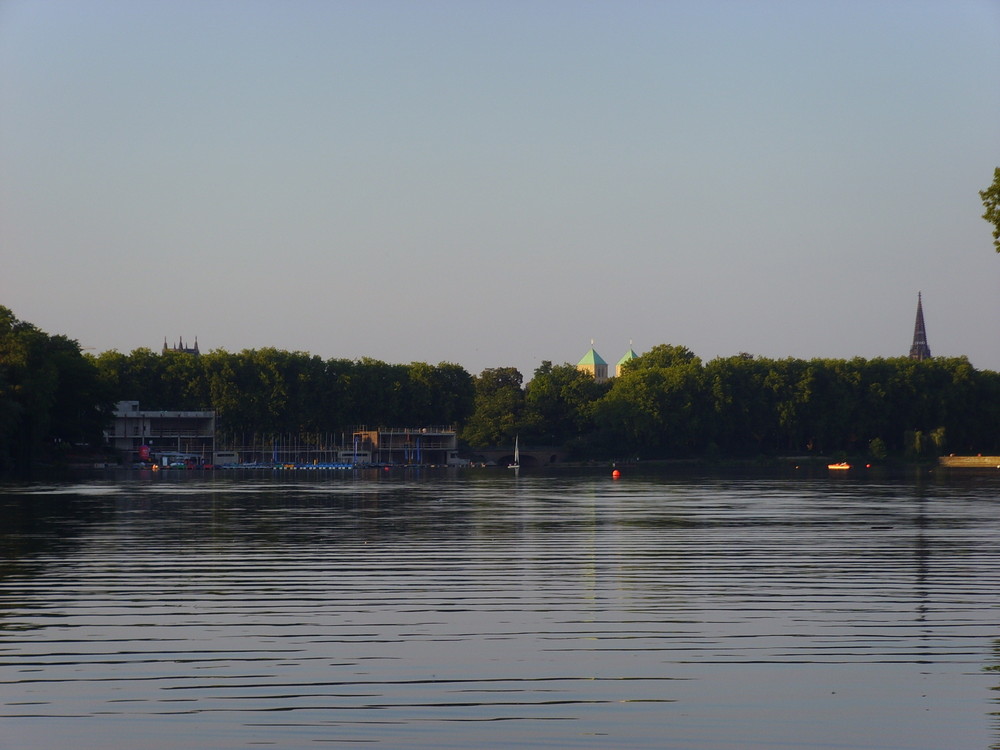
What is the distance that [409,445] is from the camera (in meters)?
175

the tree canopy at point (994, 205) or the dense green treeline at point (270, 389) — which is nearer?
the tree canopy at point (994, 205)

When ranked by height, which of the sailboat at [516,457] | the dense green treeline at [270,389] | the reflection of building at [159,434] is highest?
the dense green treeline at [270,389]

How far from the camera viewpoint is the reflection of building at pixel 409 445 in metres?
173

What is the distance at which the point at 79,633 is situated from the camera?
16.1 metres

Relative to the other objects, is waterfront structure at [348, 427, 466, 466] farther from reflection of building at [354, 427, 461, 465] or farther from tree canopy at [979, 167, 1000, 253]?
tree canopy at [979, 167, 1000, 253]

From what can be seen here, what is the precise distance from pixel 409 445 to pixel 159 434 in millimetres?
33365

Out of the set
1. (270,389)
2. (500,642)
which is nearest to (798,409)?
(270,389)

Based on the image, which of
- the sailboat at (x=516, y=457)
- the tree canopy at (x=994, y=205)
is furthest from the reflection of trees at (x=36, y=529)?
the sailboat at (x=516, y=457)

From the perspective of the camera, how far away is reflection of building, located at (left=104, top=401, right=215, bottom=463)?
160 meters

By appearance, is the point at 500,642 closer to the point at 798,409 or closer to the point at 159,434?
the point at 798,409

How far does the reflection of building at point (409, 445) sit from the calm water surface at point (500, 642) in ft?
458

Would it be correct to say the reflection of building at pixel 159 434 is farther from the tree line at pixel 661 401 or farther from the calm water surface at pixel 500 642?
the calm water surface at pixel 500 642

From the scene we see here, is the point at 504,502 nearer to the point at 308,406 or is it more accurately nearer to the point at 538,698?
the point at 538,698

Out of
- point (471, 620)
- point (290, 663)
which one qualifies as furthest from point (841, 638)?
point (290, 663)
